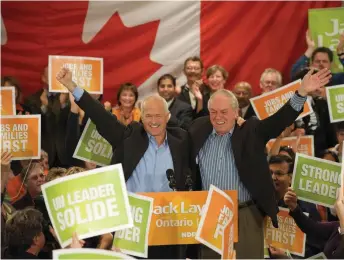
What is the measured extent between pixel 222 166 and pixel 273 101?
5.92 ft

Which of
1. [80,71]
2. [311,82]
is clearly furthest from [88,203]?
[80,71]

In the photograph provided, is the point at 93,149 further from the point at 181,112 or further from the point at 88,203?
the point at 88,203

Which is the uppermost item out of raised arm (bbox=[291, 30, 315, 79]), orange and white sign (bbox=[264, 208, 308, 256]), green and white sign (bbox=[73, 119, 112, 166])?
raised arm (bbox=[291, 30, 315, 79])

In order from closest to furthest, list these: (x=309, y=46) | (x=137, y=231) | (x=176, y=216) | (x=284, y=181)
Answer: (x=137, y=231)
(x=176, y=216)
(x=284, y=181)
(x=309, y=46)

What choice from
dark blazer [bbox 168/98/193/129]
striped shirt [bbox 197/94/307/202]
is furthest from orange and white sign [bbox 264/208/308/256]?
dark blazer [bbox 168/98/193/129]

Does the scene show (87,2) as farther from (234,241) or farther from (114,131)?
A: (234,241)

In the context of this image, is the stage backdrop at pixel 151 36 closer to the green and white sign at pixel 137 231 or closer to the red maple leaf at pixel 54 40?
the red maple leaf at pixel 54 40

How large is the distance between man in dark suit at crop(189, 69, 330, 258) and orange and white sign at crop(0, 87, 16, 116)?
192cm

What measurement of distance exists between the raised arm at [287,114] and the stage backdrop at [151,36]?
3.24 m

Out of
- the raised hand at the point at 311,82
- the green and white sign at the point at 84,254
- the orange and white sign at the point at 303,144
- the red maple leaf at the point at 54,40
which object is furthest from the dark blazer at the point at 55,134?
the green and white sign at the point at 84,254

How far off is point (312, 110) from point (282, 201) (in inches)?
55.5

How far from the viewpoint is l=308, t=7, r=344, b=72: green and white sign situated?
8.70 metres

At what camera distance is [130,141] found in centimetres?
610

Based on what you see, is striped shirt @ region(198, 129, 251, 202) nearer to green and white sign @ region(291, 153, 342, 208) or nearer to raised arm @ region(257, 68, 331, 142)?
raised arm @ region(257, 68, 331, 142)
